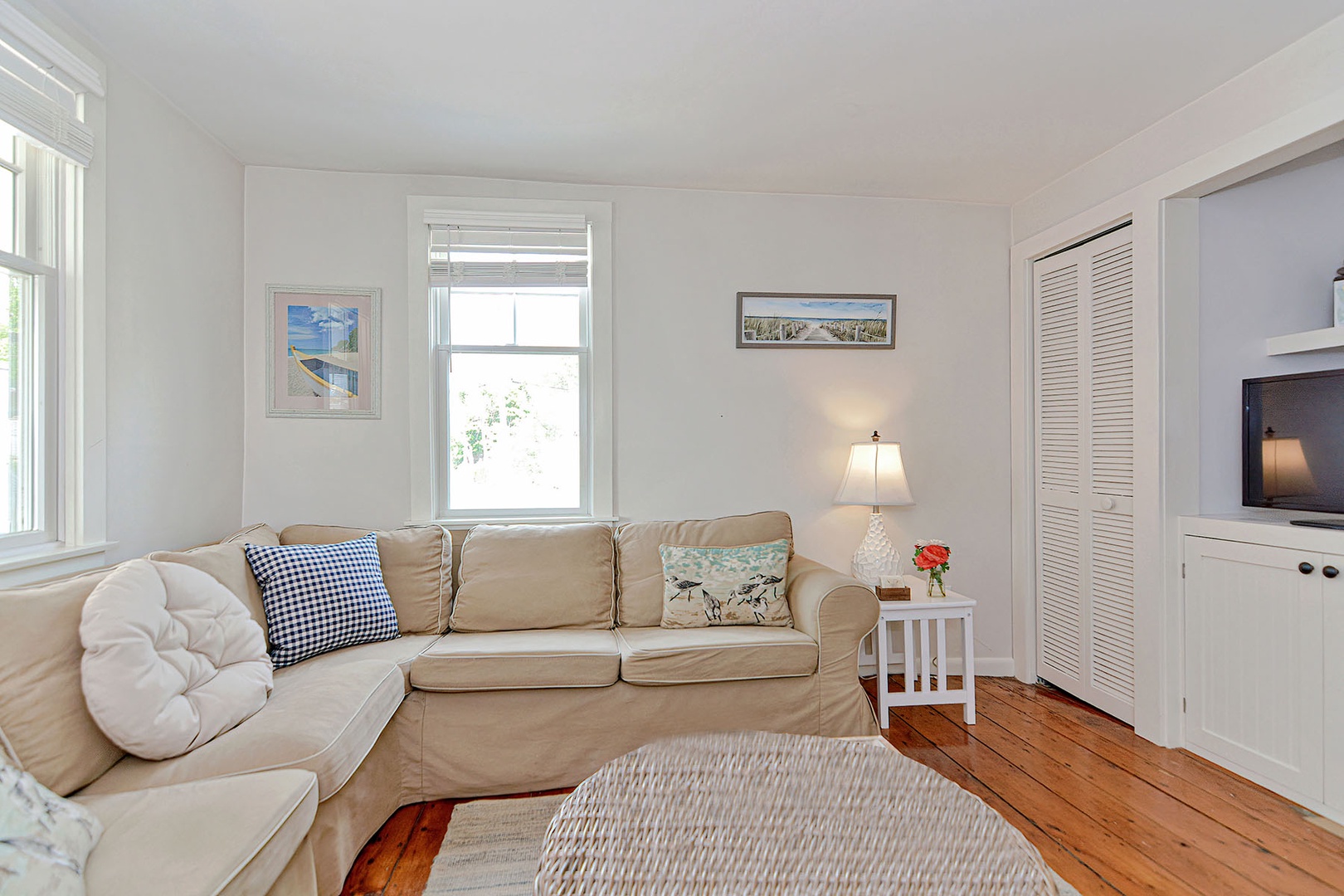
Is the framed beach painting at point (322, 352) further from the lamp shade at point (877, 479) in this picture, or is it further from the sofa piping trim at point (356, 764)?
the lamp shade at point (877, 479)

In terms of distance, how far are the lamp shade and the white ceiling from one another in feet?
4.27

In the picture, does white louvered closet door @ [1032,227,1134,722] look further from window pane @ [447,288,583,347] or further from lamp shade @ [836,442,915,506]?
window pane @ [447,288,583,347]

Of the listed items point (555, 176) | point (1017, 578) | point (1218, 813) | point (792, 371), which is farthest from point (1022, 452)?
point (555, 176)

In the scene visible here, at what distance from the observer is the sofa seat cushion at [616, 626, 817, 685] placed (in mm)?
2592

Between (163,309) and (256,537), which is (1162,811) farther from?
(163,309)

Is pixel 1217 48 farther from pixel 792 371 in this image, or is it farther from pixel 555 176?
pixel 555 176

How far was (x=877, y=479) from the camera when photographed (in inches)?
135

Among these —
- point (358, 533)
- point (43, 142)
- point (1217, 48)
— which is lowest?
point (358, 533)

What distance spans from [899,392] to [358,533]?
263 centimetres

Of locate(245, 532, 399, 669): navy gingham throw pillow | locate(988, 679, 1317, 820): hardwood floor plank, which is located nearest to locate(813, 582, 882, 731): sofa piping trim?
locate(988, 679, 1317, 820): hardwood floor plank

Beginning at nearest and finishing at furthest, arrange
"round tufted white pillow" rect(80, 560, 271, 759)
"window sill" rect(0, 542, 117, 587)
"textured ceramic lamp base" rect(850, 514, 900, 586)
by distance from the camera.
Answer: "round tufted white pillow" rect(80, 560, 271, 759), "window sill" rect(0, 542, 117, 587), "textured ceramic lamp base" rect(850, 514, 900, 586)

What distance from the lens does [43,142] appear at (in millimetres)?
2049

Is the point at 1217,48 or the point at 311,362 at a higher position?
the point at 1217,48

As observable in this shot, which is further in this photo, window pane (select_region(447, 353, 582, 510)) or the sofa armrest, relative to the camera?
window pane (select_region(447, 353, 582, 510))
